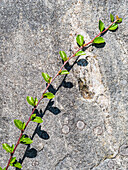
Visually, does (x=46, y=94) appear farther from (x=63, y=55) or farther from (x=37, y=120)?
(x=63, y=55)

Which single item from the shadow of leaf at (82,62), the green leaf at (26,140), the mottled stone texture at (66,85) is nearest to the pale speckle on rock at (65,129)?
the mottled stone texture at (66,85)

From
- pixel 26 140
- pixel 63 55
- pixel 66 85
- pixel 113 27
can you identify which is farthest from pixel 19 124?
pixel 113 27

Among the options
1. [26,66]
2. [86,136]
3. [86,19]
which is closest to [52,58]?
[26,66]

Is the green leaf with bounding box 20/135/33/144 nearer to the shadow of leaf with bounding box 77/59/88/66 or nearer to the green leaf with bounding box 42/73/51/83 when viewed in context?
the green leaf with bounding box 42/73/51/83

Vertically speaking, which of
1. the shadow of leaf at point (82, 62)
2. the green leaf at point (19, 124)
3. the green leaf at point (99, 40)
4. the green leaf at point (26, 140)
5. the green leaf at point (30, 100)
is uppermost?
the green leaf at point (99, 40)

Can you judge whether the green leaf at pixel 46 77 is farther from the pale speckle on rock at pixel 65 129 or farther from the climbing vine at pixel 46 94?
the pale speckle on rock at pixel 65 129

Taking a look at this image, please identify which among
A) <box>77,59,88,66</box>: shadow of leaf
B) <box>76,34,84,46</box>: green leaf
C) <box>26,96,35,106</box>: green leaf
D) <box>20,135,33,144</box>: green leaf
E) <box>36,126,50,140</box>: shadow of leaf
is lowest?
<box>36,126,50,140</box>: shadow of leaf

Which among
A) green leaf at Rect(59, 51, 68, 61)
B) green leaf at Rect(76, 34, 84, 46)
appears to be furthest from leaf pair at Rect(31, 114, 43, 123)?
green leaf at Rect(76, 34, 84, 46)

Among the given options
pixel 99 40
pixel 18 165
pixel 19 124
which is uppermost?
pixel 99 40

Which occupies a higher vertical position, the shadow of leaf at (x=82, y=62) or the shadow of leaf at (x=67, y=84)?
the shadow of leaf at (x=82, y=62)
